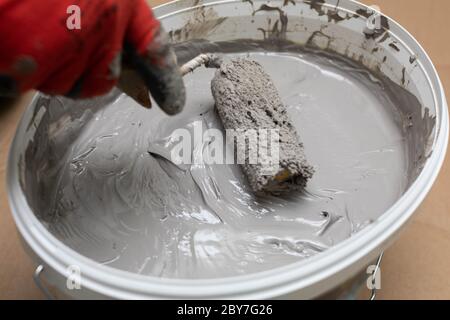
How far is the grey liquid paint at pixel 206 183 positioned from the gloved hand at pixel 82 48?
0.93 ft

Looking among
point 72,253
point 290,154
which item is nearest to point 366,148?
point 290,154

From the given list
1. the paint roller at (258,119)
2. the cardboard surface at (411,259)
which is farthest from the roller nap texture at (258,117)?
the cardboard surface at (411,259)

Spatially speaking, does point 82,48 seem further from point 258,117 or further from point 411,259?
point 411,259

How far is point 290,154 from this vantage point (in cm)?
86

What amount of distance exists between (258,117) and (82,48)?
0.44 metres

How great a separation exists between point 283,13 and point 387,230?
72cm

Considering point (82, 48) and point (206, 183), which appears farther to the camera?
point (206, 183)

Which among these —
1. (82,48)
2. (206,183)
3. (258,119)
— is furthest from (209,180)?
(82,48)

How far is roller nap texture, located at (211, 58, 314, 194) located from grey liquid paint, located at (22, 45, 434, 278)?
53 mm

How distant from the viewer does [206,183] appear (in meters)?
0.93

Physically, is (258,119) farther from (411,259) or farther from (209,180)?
(411,259)

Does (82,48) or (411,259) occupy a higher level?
(82,48)
